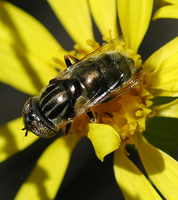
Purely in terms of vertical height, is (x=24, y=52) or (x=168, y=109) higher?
(x=24, y=52)

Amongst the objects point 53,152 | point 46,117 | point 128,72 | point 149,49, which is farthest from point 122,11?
point 149,49

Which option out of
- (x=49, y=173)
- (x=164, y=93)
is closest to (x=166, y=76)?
(x=164, y=93)

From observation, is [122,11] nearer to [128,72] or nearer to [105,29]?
[105,29]

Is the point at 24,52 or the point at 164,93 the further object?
the point at 24,52

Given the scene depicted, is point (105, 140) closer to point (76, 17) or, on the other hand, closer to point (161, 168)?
point (161, 168)

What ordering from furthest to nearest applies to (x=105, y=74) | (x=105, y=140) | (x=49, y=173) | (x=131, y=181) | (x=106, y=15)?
(x=106, y=15)
(x=49, y=173)
(x=131, y=181)
(x=105, y=74)
(x=105, y=140)
